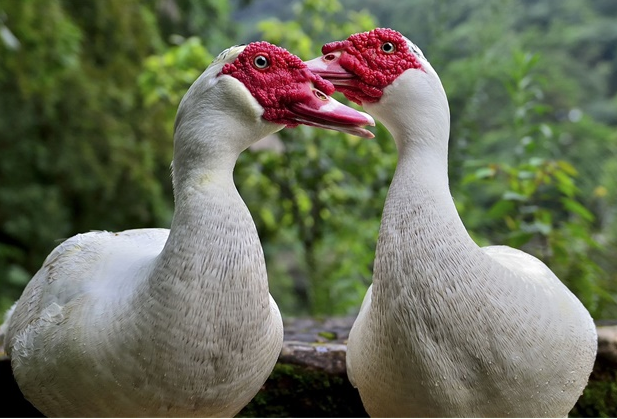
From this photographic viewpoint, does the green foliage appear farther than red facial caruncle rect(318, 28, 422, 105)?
Yes

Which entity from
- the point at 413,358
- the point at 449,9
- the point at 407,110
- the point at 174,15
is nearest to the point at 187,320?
the point at 413,358

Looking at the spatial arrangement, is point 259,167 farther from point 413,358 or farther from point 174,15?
point 413,358

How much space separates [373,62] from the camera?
148cm

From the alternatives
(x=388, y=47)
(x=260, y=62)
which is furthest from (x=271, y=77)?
(x=388, y=47)

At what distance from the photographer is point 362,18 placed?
12.7ft

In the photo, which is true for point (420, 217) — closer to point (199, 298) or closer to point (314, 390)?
point (199, 298)

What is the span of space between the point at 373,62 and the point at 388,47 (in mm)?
49

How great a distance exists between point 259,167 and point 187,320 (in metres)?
2.87

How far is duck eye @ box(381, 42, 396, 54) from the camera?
148 centimetres

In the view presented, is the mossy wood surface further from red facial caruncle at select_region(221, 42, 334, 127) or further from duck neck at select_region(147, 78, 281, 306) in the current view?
red facial caruncle at select_region(221, 42, 334, 127)

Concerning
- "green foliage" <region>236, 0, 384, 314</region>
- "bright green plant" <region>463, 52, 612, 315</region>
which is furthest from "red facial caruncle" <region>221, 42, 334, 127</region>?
"green foliage" <region>236, 0, 384, 314</region>

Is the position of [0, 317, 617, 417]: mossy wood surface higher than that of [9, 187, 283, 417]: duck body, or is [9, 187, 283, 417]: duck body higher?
[9, 187, 283, 417]: duck body

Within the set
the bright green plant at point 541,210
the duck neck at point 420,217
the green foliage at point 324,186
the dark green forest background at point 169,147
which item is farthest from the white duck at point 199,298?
the green foliage at point 324,186

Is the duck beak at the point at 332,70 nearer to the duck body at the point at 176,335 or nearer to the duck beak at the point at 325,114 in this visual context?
the duck beak at the point at 325,114
